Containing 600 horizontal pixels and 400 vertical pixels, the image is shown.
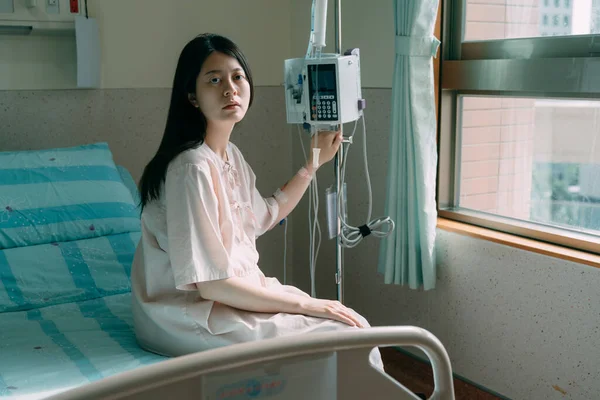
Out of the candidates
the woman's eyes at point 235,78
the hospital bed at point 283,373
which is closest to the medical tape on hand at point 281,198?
the woman's eyes at point 235,78

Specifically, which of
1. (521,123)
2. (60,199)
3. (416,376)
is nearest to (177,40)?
(60,199)

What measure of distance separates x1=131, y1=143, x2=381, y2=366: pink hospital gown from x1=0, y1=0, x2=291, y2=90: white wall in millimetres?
1308

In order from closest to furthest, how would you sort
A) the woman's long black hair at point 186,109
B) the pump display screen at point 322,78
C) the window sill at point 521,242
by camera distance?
the woman's long black hair at point 186,109
the pump display screen at point 322,78
the window sill at point 521,242

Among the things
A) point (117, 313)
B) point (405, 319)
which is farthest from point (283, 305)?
point (405, 319)

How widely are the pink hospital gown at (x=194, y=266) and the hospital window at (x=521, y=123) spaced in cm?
96

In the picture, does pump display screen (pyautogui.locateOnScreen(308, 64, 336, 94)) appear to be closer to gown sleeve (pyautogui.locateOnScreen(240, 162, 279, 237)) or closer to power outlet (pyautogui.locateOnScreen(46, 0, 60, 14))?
gown sleeve (pyautogui.locateOnScreen(240, 162, 279, 237))

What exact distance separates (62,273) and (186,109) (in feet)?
2.72

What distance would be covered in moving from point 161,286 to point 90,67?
4.53 ft

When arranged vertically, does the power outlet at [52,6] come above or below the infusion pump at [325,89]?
above

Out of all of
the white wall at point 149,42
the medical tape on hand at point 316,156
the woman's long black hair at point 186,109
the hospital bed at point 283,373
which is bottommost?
the hospital bed at point 283,373

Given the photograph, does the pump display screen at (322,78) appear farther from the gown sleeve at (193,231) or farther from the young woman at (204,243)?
the gown sleeve at (193,231)

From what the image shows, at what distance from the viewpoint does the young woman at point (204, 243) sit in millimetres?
1732

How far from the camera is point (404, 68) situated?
2506mm

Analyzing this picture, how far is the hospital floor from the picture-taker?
257cm
